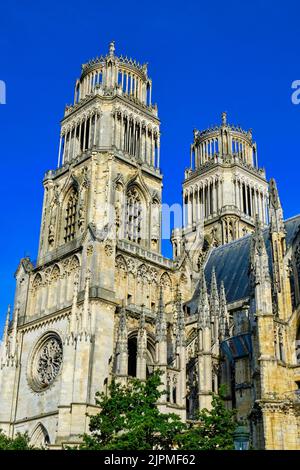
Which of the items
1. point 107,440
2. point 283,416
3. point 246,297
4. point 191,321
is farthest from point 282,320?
point 191,321

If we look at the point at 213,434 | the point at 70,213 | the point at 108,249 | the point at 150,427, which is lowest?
the point at 213,434

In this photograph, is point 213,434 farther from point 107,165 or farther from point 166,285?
point 107,165

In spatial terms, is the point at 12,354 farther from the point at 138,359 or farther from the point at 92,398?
the point at 138,359

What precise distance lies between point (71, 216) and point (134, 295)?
30.7 feet

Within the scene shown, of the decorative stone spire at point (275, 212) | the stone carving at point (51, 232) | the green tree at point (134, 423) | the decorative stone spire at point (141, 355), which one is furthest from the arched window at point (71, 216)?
the green tree at point (134, 423)

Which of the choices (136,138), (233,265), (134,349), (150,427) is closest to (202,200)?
(136,138)

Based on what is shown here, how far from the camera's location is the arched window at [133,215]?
5103 cm

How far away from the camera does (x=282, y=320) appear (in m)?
30.5

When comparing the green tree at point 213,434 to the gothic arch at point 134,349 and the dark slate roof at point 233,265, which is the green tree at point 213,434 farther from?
the dark slate roof at point 233,265

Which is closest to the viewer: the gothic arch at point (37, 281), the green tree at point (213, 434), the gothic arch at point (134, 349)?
the green tree at point (213, 434)

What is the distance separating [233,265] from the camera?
49.8m

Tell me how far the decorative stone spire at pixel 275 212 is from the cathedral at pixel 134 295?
0.25 feet

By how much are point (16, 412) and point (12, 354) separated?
423 cm

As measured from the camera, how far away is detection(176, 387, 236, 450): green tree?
24672mm
